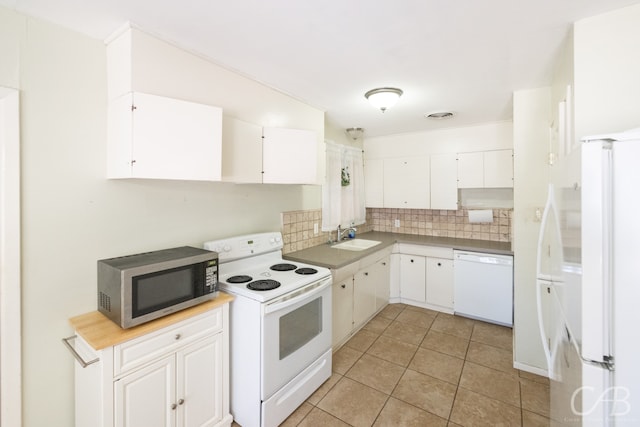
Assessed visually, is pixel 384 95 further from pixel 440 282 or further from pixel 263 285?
pixel 440 282

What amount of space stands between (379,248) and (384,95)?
1705 mm

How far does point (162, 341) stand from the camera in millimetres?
1511

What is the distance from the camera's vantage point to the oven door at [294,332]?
1.79m

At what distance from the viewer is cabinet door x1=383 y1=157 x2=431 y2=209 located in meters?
3.85

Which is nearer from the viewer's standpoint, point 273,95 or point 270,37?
point 270,37

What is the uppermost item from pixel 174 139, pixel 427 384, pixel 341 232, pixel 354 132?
pixel 354 132

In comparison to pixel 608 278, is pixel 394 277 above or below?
below

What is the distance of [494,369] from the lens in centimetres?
246

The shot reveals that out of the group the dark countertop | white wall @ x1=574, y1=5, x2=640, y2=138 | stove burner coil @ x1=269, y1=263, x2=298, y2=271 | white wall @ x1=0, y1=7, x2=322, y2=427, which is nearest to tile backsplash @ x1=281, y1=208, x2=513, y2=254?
the dark countertop

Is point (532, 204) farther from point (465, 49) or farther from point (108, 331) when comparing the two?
point (108, 331)

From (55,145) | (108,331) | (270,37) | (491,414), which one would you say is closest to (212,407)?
(108,331)

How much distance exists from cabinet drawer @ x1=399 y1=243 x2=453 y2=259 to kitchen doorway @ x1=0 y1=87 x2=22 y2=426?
3.57m

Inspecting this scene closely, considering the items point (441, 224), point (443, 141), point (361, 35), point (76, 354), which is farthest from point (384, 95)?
point (76, 354)

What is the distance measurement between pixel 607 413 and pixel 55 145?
252 centimetres
